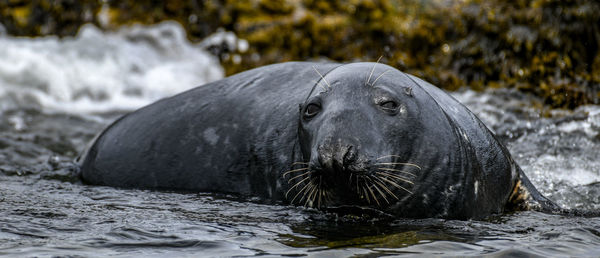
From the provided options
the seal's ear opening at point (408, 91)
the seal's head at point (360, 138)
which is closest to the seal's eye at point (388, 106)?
the seal's head at point (360, 138)

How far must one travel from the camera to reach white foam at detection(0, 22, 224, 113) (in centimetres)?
1158

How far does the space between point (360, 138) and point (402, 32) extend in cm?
871

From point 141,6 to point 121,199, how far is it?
1104 cm

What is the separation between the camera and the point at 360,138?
3.77 meters

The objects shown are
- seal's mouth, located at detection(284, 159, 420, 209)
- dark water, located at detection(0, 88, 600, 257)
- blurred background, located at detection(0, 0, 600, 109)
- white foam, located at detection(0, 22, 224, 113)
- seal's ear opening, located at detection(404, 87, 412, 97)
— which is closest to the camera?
dark water, located at detection(0, 88, 600, 257)

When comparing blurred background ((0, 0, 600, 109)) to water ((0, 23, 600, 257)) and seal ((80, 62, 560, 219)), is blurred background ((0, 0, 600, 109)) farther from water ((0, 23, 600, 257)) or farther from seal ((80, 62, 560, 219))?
seal ((80, 62, 560, 219))

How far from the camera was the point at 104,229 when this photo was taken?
12.4ft

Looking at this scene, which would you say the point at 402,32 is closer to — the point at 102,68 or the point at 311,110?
the point at 102,68

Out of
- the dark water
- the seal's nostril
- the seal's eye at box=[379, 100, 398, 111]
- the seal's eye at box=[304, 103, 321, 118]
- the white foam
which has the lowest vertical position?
the dark water

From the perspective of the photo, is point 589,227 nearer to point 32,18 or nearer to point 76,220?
point 76,220

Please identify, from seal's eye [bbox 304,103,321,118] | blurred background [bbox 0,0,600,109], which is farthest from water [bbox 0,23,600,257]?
blurred background [bbox 0,0,600,109]

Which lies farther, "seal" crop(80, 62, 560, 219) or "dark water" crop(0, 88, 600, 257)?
"seal" crop(80, 62, 560, 219)

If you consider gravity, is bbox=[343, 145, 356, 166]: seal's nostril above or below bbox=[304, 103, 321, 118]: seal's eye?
below

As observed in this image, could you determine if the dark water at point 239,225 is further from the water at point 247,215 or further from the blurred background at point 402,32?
the blurred background at point 402,32
